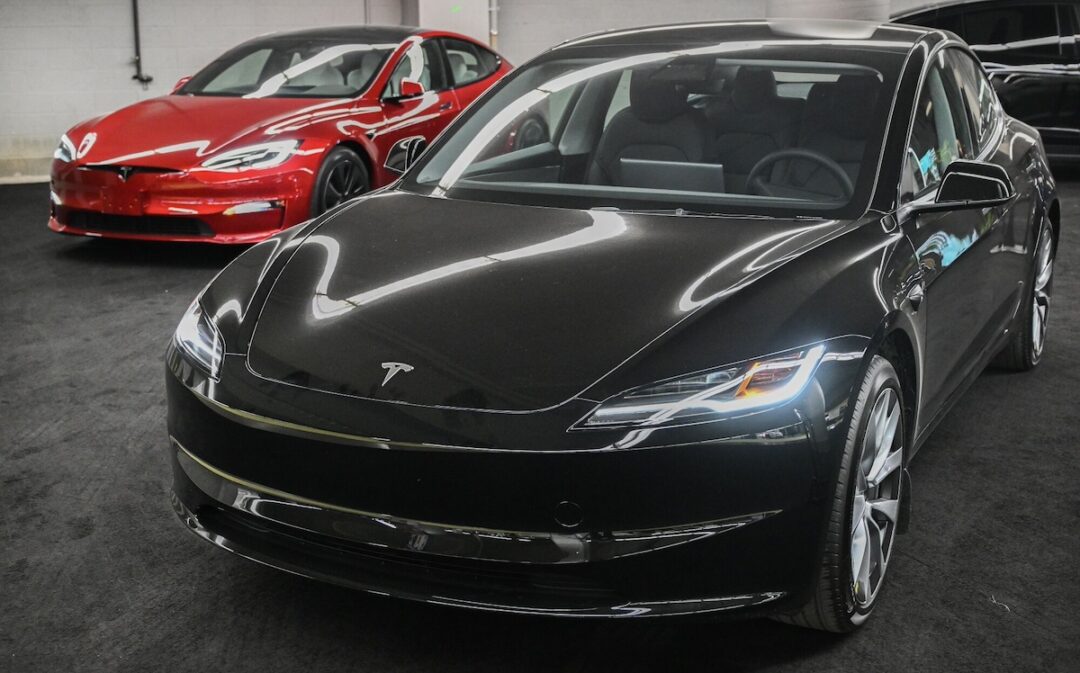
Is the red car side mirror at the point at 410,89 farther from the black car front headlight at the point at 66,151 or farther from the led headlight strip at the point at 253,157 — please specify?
the black car front headlight at the point at 66,151

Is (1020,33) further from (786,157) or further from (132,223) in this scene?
(786,157)

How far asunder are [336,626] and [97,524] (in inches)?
38.9

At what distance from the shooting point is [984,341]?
3875 mm

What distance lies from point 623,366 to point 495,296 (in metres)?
0.43

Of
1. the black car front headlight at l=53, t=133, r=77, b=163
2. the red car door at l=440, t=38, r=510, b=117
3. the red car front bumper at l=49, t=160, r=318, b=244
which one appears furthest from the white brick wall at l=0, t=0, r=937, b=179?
the red car front bumper at l=49, t=160, r=318, b=244

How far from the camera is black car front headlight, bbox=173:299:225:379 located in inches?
106

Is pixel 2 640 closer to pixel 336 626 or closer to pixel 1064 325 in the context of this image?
pixel 336 626

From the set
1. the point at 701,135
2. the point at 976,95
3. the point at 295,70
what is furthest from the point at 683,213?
the point at 295,70

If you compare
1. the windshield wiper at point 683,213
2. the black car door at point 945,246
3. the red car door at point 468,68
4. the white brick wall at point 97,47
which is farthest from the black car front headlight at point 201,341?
the white brick wall at point 97,47

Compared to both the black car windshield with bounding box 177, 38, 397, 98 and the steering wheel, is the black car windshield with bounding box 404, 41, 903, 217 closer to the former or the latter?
the steering wheel

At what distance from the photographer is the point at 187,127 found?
7074mm

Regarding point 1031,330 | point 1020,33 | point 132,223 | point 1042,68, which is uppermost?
point 1020,33

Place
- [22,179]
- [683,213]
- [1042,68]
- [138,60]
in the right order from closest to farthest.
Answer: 1. [683,213]
2. [1042,68]
3. [22,179]
4. [138,60]

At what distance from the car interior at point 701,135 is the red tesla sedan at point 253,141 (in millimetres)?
2644
